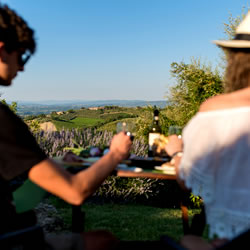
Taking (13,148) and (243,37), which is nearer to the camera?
(13,148)

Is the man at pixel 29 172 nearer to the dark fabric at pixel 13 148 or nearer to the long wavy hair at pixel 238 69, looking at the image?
the dark fabric at pixel 13 148

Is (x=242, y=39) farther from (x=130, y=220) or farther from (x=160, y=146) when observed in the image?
(x=130, y=220)

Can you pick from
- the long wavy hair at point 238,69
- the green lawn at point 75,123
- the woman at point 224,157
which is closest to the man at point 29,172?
the woman at point 224,157

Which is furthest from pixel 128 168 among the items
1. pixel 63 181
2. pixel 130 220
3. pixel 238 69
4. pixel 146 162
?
pixel 130 220

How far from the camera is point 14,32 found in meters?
1.82

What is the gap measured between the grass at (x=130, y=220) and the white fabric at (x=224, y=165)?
373 cm

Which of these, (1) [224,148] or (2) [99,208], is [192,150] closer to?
(1) [224,148]

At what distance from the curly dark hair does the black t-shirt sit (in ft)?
1.32

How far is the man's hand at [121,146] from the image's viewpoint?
2.07m

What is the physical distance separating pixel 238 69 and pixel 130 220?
4809 millimetres

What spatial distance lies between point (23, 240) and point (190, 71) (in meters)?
8.82

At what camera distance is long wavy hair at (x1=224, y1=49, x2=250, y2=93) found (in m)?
1.78

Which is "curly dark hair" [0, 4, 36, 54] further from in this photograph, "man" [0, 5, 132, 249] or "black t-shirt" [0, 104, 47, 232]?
"black t-shirt" [0, 104, 47, 232]

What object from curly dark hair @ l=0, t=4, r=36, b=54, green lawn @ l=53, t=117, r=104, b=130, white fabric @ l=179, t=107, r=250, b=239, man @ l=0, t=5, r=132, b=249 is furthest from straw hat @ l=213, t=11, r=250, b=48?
green lawn @ l=53, t=117, r=104, b=130
